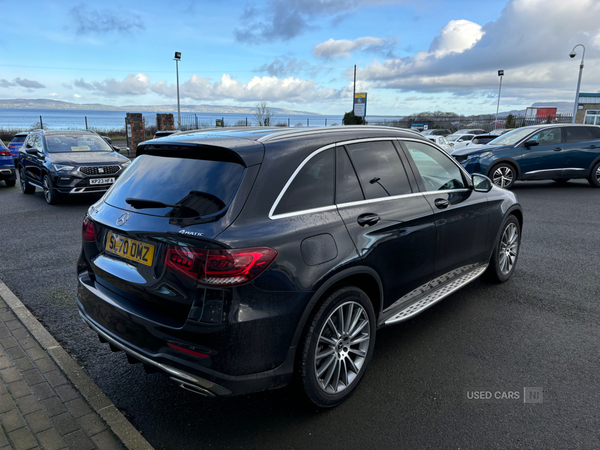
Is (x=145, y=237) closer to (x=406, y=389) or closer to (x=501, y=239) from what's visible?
(x=406, y=389)

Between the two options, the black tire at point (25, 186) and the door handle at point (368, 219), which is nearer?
the door handle at point (368, 219)

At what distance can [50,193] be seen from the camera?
9977 mm

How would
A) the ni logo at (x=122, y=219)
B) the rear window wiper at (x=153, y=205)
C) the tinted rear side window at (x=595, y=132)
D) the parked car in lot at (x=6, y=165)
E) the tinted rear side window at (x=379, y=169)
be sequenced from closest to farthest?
the rear window wiper at (x=153, y=205)
the ni logo at (x=122, y=219)
the tinted rear side window at (x=379, y=169)
the tinted rear side window at (x=595, y=132)
the parked car in lot at (x=6, y=165)

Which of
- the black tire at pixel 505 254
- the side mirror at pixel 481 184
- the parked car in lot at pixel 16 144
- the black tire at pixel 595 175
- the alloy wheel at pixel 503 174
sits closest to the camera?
the side mirror at pixel 481 184

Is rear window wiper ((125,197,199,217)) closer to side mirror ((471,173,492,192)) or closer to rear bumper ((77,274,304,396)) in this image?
rear bumper ((77,274,304,396))

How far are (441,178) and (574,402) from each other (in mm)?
1991

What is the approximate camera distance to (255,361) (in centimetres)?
231

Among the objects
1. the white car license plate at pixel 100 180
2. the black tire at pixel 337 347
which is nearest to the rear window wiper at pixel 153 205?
the black tire at pixel 337 347

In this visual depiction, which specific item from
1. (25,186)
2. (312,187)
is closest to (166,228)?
(312,187)

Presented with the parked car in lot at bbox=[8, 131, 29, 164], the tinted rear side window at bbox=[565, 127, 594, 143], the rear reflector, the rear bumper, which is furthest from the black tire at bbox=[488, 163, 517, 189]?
the parked car in lot at bbox=[8, 131, 29, 164]

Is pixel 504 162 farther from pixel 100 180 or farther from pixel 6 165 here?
pixel 6 165

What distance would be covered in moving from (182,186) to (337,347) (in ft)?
4.60

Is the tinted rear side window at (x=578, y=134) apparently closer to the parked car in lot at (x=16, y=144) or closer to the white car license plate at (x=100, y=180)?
the white car license plate at (x=100, y=180)

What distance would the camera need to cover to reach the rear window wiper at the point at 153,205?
242cm
